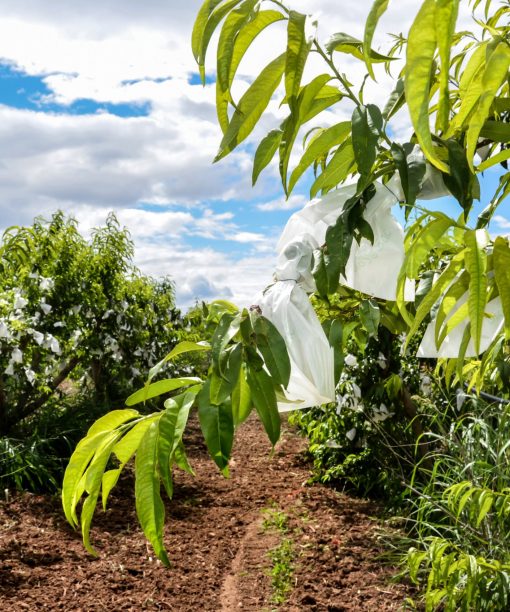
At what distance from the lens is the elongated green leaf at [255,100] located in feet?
3.07

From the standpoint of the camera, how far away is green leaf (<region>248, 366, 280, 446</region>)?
1.08 m

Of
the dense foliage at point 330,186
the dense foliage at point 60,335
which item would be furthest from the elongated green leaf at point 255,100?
the dense foliage at point 60,335

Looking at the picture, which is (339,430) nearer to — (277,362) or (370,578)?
(370,578)

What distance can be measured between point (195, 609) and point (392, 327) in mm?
2337

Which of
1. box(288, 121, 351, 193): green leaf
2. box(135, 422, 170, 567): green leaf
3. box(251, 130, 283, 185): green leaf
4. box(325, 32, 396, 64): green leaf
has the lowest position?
box(135, 422, 170, 567): green leaf

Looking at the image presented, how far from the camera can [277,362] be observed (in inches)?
42.1

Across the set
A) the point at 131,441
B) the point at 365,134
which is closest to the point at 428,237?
the point at 365,134

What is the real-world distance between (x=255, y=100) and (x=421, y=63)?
0.34 m

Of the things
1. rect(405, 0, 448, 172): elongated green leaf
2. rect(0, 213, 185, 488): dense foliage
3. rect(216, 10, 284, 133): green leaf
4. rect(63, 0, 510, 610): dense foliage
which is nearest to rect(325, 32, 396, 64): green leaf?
rect(63, 0, 510, 610): dense foliage

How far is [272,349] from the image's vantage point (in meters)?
1.08

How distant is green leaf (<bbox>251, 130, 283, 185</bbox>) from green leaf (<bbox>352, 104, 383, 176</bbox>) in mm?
133

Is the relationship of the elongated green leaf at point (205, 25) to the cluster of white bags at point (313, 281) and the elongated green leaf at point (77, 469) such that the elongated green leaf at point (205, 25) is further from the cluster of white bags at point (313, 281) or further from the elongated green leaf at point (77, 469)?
the elongated green leaf at point (77, 469)

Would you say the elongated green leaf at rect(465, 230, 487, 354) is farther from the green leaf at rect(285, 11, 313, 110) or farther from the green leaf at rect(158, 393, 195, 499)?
the green leaf at rect(158, 393, 195, 499)

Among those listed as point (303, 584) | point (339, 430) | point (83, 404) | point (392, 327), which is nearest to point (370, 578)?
point (303, 584)
